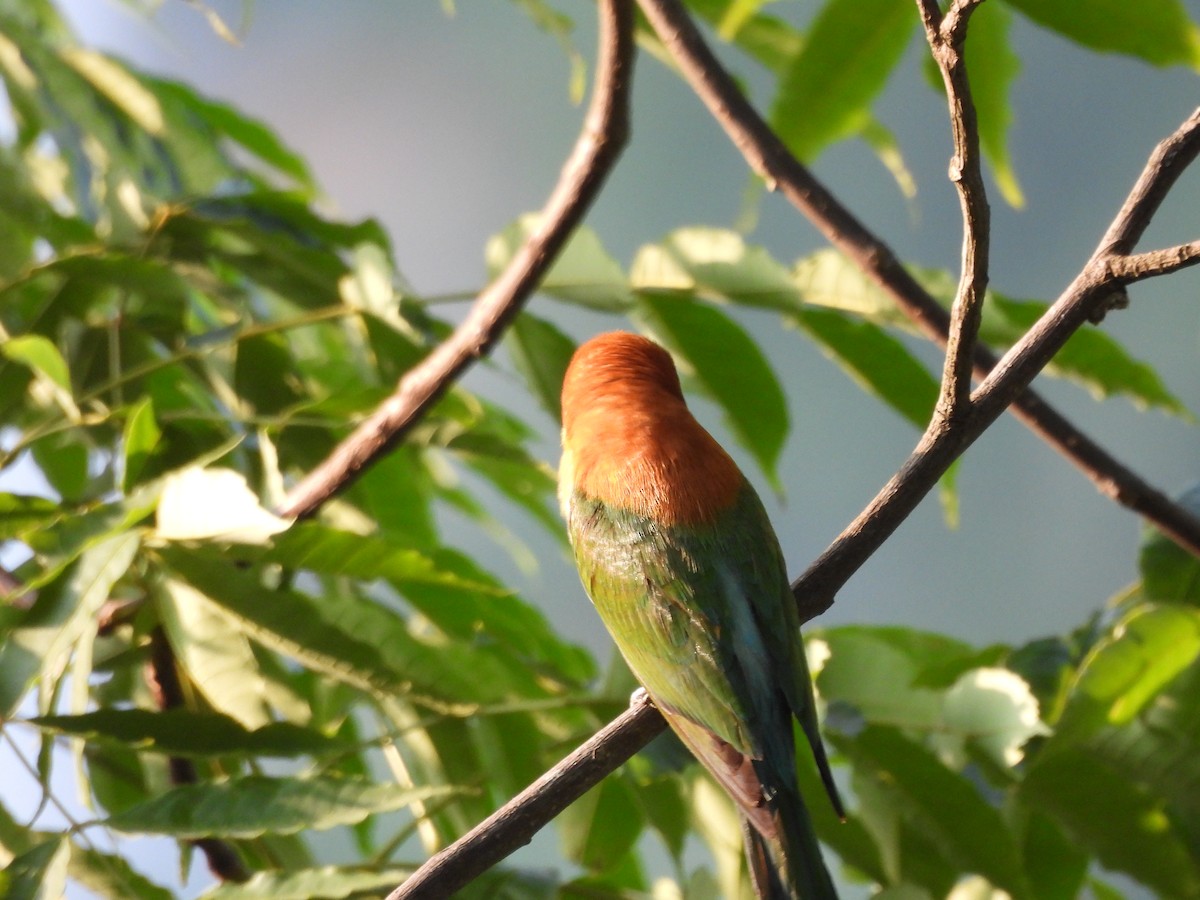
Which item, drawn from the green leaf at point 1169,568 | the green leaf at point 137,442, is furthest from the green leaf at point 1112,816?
the green leaf at point 137,442

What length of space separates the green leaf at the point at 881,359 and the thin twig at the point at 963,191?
0.25m

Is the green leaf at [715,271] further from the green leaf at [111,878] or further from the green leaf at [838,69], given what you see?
the green leaf at [111,878]

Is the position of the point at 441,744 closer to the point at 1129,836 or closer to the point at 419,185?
the point at 1129,836

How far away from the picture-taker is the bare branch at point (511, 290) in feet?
2.61

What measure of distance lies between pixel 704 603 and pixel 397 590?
0.28 metres

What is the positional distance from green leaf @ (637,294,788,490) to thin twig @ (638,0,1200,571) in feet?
0.33

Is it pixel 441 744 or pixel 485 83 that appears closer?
pixel 441 744

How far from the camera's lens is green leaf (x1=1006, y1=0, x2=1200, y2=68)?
749 mm

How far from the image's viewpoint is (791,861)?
623 mm

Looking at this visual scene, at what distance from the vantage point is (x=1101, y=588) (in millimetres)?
2414

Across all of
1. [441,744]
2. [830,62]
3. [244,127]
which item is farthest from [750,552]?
[244,127]

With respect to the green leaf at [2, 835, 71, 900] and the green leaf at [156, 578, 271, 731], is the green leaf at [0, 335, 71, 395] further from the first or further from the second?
the green leaf at [2, 835, 71, 900]

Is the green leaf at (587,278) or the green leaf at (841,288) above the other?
the green leaf at (841,288)

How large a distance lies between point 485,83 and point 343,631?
2381mm
